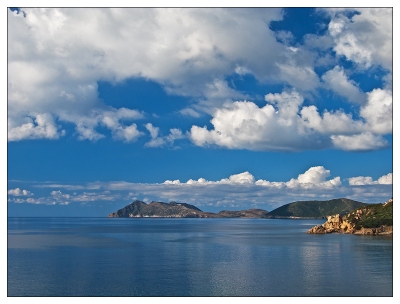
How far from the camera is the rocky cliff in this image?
164m

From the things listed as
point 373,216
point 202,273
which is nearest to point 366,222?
point 373,216

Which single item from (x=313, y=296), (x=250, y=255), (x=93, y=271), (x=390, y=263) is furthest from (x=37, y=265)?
(x=390, y=263)

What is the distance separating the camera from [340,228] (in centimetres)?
18512

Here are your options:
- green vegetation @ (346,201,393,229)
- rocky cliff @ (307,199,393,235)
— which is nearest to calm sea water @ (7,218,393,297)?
rocky cliff @ (307,199,393,235)

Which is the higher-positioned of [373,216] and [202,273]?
[202,273]

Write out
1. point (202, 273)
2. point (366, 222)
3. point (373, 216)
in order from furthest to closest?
point (373, 216) → point (366, 222) → point (202, 273)

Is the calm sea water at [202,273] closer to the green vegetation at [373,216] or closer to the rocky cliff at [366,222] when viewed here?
the rocky cliff at [366,222]

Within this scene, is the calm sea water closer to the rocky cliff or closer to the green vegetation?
the rocky cliff

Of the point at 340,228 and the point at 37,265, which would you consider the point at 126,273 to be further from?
the point at 340,228

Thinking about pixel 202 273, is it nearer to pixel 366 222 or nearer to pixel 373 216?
pixel 366 222

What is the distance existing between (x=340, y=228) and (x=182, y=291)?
139741 millimetres

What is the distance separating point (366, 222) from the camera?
173000 mm
